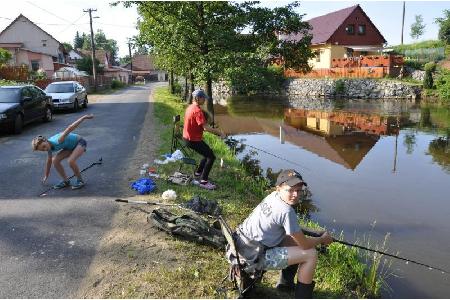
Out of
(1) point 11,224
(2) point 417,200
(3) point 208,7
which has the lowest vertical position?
(2) point 417,200

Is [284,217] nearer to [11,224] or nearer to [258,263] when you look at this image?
[258,263]

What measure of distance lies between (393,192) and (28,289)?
8271 mm

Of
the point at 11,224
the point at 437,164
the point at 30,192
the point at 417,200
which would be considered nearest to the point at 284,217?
the point at 11,224

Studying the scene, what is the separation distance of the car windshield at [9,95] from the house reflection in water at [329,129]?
930cm

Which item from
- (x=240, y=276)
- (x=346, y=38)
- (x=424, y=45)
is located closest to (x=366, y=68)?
(x=346, y=38)

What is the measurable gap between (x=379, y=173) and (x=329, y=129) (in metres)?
8.84

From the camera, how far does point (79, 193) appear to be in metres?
7.84

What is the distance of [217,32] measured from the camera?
52.9 ft

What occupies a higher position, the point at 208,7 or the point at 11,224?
the point at 208,7

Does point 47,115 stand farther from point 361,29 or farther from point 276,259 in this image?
point 361,29

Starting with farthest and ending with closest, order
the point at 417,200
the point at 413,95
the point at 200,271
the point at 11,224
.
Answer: the point at 413,95
the point at 417,200
the point at 11,224
the point at 200,271

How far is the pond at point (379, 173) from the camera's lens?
688 cm

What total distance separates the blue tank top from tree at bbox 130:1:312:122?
925 centimetres

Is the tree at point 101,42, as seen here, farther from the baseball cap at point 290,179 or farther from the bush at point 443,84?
the baseball cap at point 290,179
